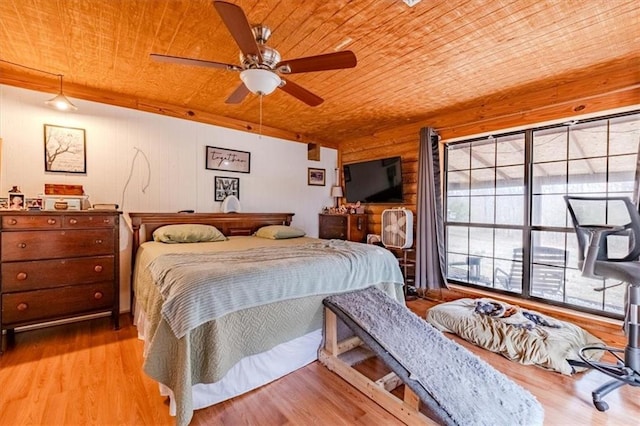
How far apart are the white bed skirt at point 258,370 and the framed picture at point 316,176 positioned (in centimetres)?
309

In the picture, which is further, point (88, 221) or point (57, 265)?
point (88, 221)

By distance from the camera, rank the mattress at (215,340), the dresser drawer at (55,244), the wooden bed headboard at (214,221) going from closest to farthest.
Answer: the mattress at (215,340), the dresser drawer at (55,244), the wooden bed headboard at (214,221)

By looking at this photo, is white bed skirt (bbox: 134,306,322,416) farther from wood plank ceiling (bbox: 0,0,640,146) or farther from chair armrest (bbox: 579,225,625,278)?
wood plank ceiling (bbox: 0,0,640,146)

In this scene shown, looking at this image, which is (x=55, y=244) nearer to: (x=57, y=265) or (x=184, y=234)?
(x=57, y=265)

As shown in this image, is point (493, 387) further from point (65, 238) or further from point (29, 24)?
point (29, 24)

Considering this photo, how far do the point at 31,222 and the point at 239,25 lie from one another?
2455 millimetres

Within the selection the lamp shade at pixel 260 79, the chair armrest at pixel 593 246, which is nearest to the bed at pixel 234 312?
the lamp shade at pixel 260 79

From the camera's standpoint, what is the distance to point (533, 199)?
327 centimetres

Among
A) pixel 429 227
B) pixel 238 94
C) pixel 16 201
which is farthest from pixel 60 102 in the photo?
pixel 429 227

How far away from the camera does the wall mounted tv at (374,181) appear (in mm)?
4320

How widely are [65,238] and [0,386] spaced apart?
45.3 inches

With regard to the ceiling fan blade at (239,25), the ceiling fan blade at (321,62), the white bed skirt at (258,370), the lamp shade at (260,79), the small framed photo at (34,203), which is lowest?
the white bed skirt at (258,370)

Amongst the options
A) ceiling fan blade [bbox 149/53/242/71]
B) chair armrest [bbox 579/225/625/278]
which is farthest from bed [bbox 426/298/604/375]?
ceiling fan blade [bbox 149/53/242/71]

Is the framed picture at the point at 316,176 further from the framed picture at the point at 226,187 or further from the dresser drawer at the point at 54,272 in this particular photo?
the dresser drawer at the point at 54,272
